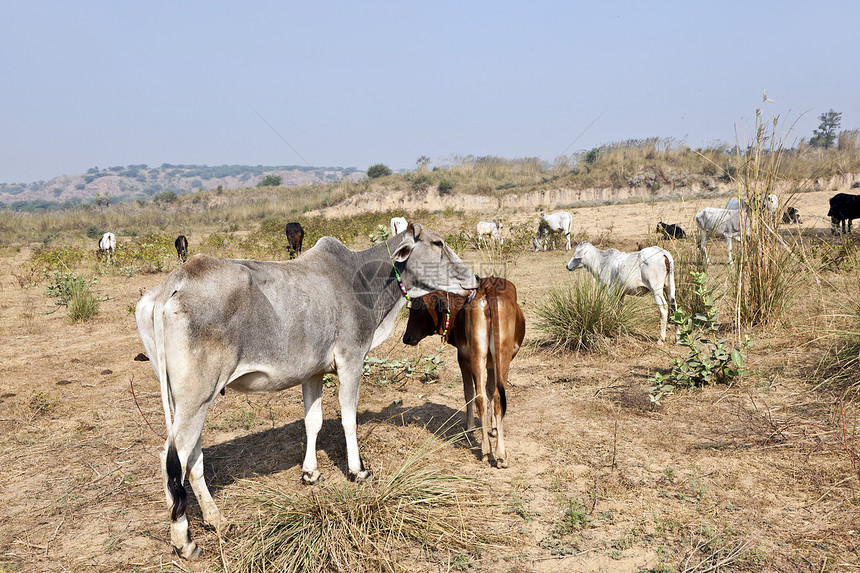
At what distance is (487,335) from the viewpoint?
4672mm

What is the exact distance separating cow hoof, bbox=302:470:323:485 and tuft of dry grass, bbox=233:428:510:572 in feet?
1.49

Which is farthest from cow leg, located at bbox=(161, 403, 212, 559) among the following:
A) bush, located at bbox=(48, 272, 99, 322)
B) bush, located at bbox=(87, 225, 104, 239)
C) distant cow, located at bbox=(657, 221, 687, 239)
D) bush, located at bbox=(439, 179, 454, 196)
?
bush, located at bbox=(439, 179, 454, 196)

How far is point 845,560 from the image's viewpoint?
3.28 metres

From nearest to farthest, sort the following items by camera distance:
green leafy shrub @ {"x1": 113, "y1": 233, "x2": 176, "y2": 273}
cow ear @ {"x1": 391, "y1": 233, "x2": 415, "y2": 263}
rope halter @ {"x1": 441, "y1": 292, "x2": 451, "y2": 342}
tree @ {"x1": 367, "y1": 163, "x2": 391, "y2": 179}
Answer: cow ear @ {"x1": 391, "y1": 233, "x2": 415, "y2": 263} → rope halter @ {"x1": 441, "y1": 292, "x2": 451, "y2": 342} → green leafy shrub @ {"x1": 113, "y1": 233, "x2": 176, "y2": 273} → tree @ {"x1": 367, "y1": 163, "x2": 391, "y2": 179}

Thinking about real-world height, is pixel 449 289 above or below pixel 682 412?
above

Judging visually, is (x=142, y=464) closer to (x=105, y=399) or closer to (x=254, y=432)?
(x=254, y=432)

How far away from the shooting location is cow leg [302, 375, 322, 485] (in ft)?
15.1

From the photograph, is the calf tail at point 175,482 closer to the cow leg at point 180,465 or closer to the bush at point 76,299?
the cow leg at point 180,465

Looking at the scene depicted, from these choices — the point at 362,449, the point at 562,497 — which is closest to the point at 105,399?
the point at 362,449

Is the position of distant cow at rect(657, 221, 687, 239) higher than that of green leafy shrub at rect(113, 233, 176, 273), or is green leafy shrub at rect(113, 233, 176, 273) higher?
distant cow at rect(657, 221, 687, 239)

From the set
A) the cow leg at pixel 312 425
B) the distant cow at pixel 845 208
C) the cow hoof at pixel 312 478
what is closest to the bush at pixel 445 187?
the distant cow at pixel 845 208

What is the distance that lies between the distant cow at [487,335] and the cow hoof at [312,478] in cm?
129

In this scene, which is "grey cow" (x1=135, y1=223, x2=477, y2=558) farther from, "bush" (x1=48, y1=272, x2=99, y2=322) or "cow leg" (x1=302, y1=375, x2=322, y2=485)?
"bush" (x1=48, y1=272, x2=99, y2=322)

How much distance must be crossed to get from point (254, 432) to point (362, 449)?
49.3 inches
